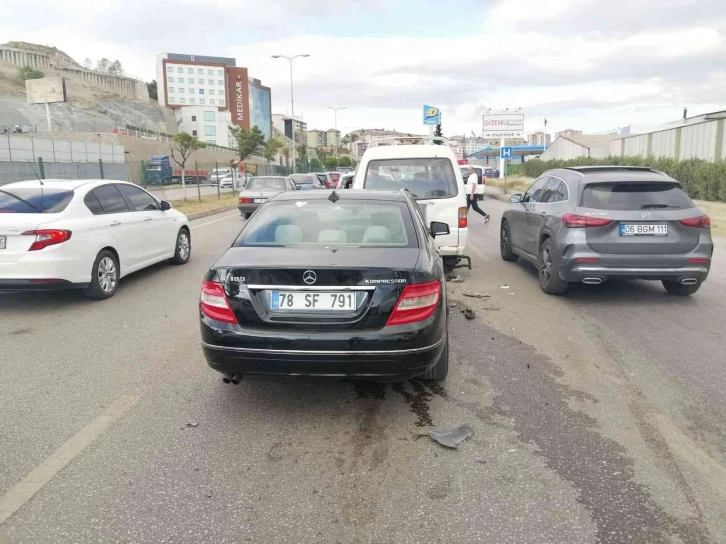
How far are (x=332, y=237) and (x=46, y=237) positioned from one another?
161 inches

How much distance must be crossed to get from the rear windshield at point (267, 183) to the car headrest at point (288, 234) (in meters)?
16.9

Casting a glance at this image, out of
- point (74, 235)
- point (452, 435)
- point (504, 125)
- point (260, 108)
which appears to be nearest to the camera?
point (452, 435)

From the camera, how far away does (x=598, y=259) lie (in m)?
6.81

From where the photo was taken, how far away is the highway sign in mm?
67938

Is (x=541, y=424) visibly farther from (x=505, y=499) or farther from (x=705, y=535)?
(x=705, y=535)

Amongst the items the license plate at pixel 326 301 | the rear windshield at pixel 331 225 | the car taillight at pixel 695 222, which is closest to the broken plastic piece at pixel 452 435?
the license plate at pixel 326 301

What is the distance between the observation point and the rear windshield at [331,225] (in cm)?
419

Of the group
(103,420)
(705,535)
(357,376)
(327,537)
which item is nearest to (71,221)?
(103,420)

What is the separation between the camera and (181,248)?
33.3 ft

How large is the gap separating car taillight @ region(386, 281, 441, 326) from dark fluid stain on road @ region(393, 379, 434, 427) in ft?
2.29

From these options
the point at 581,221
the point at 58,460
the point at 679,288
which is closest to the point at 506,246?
the point at 679,288

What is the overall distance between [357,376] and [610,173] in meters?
5.27

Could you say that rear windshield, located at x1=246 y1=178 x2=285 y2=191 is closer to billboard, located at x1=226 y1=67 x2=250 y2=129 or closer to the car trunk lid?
the car trunk lid

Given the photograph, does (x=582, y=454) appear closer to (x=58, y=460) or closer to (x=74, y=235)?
(x=58, y=460)
